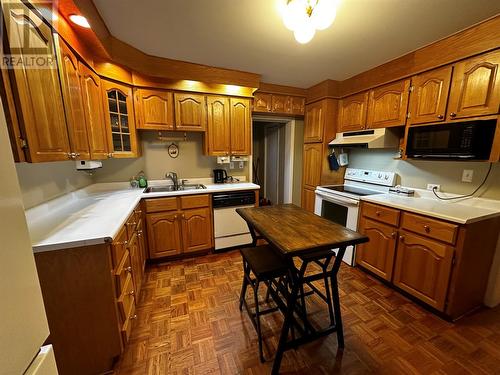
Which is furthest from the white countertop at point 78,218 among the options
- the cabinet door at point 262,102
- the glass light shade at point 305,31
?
the cabinet door at point 262,102

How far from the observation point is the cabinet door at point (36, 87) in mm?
981

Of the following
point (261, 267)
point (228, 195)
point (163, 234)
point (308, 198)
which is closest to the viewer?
point (261, 267)

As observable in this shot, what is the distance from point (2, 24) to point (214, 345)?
83.6 inches

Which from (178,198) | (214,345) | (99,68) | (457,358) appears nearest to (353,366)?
(457,358)

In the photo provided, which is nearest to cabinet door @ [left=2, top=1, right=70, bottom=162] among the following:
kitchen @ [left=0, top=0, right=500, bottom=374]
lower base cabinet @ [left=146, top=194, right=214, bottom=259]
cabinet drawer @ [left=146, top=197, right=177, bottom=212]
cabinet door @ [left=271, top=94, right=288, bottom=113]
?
kitchen @ [left=0, top=0, right=500, bottom=374]

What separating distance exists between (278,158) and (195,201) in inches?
85.3

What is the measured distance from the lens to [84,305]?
1.23 metres

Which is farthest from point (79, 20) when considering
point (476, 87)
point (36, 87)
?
point (476, 87)

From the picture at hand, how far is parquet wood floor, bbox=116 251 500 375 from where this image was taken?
4.50ft

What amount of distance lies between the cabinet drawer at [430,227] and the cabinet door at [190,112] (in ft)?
8.27

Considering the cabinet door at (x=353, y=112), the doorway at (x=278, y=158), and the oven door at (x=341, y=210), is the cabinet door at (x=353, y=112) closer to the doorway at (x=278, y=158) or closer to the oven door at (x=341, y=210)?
the doorway at (x=278, y=158)

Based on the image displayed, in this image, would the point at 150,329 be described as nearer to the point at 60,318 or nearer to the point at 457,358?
the point at 60,318

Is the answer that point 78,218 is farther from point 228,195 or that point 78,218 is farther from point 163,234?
point 228,195

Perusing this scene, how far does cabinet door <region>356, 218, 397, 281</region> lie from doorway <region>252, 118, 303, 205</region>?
63.9 inches
